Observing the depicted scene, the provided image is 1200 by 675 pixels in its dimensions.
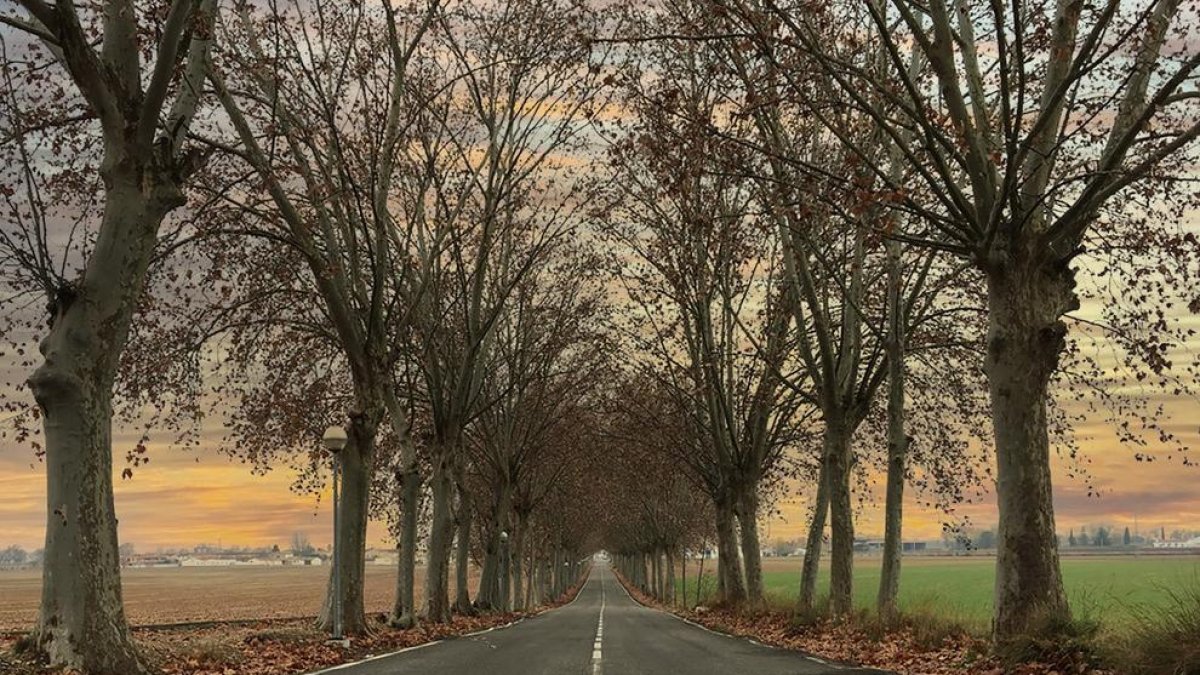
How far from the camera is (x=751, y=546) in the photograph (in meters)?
27.8

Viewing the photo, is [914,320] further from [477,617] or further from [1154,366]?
[477,617]

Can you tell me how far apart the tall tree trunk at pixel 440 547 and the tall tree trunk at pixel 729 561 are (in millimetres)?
9468

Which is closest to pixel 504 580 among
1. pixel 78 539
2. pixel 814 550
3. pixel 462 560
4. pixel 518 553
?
pixel 518 553

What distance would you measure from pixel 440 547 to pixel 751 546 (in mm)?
9101

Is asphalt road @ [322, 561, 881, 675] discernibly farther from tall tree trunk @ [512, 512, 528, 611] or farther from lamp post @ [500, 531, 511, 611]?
tall tree trunk @ [512, 512, 528, 611]

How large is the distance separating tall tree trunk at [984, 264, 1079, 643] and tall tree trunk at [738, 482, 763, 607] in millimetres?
16316

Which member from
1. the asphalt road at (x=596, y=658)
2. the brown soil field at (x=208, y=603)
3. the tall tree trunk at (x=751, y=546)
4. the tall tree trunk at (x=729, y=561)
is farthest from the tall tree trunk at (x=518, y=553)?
the asphalt road at (x=596, y=658)

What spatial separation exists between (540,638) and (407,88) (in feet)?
38.9

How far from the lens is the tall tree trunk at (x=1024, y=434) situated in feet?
35.4

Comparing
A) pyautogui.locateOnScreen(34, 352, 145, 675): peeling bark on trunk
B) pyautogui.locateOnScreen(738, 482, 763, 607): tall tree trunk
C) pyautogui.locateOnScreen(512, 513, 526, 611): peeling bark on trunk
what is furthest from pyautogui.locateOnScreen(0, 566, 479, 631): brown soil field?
pyautogui.locateOnScreen(34, 352, 145, 675): peeling bark on trunk

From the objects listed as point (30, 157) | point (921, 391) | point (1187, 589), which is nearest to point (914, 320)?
point (921, 391)

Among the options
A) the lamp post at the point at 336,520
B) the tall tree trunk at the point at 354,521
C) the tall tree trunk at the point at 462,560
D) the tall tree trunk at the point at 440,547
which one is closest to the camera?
the lamp post at the point at 336,520

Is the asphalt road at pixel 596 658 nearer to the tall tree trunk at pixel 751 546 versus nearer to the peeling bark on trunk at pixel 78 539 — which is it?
the peeling bark on trunk at pixel 78 539

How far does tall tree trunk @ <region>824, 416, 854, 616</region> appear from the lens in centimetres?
1967
